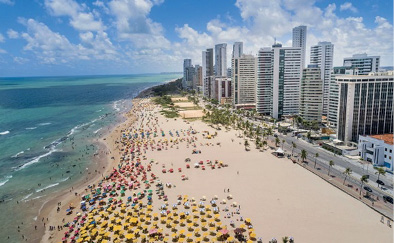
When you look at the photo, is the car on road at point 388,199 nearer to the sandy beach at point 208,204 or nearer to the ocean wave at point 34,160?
the sandy beach at point 208,204

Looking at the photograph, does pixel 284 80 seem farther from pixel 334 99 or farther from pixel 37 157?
pixel 37 157

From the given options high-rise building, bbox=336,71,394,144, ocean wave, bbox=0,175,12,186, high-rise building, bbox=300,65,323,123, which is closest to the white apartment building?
high-rise building, bbox=336,71,394,144

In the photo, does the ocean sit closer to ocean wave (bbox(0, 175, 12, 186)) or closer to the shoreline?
ocean wave (bbox(0, 175, 12, 186))

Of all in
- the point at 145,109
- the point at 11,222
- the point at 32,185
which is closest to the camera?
the point at 11,222

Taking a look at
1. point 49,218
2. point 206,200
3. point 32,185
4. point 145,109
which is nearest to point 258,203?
point 206,200

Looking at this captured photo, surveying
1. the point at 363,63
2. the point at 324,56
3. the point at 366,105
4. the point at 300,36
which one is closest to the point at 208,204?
the point at 366,105

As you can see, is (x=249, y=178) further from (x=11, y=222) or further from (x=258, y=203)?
(x=11, y=222)
